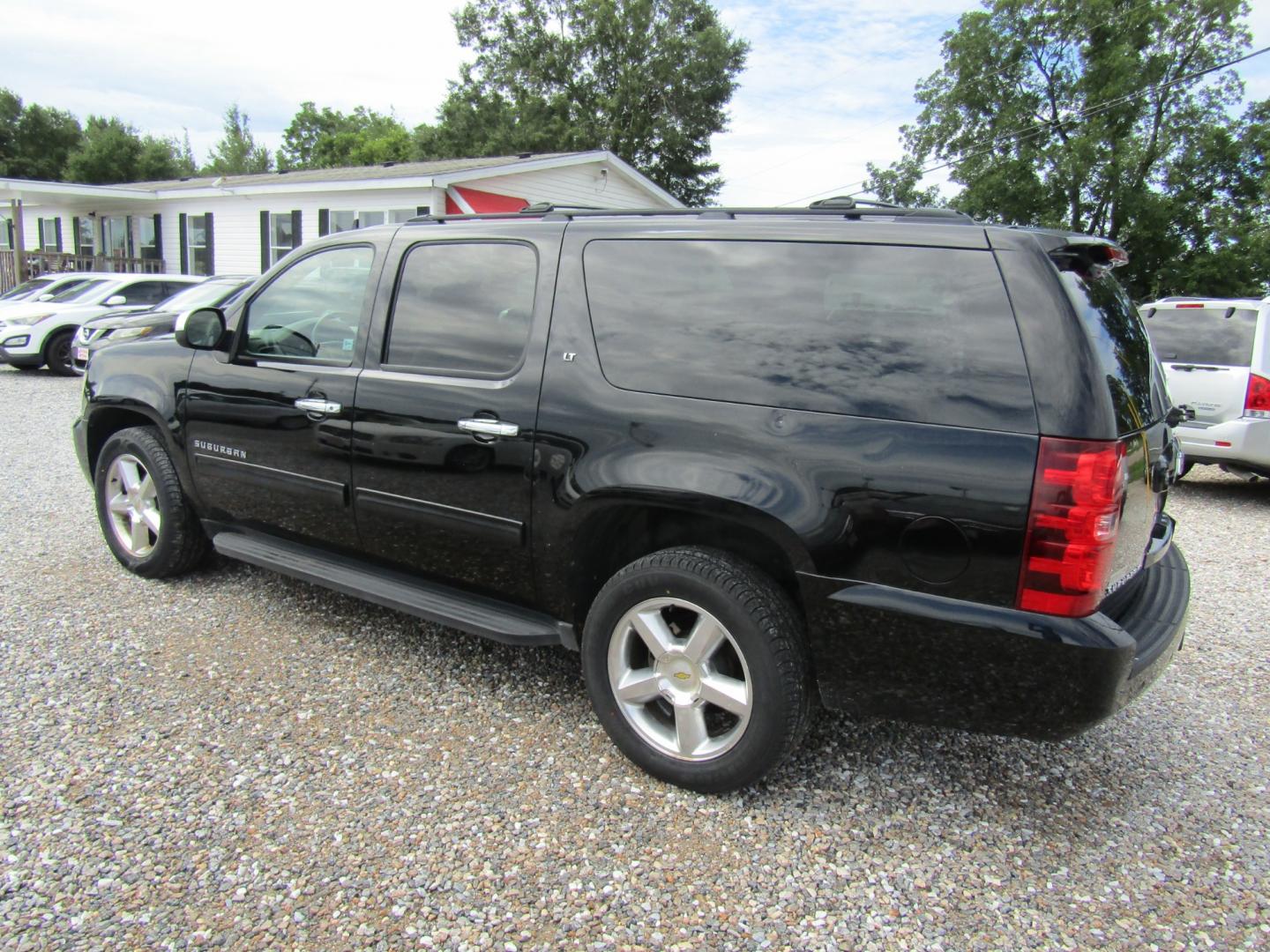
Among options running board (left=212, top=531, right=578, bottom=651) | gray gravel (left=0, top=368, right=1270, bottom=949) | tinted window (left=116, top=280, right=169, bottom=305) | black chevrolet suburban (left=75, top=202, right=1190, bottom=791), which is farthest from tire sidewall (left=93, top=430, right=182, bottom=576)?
tinted window (left=116, top=280, right=169, bottom=305)

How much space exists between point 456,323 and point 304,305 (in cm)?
97

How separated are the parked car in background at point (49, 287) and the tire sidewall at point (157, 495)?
11.8 meters

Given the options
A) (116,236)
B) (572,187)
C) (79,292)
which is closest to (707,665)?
(79,292)

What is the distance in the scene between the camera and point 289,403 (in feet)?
11.8

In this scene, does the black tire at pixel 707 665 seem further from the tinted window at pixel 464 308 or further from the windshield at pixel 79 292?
the windshield at pixel 79 292

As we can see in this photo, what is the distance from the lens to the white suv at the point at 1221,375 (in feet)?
22.5

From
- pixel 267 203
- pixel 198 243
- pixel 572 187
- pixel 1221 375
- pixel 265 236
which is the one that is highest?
pixel 572 187

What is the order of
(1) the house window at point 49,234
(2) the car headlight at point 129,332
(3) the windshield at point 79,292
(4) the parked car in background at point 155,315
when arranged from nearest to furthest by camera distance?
(2) the car headlight at point 129,332 → (4) the parked car in background at point 155,315 → (3) the windshield at point 79,292 → (1) the house window at point 49,234

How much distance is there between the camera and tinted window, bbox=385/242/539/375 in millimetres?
3096

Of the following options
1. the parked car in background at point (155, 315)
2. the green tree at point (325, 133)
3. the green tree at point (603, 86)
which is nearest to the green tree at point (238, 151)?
the green tree at point (325, 133)

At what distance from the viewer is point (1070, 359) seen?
7.23 ft

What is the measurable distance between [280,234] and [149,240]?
5.74 m

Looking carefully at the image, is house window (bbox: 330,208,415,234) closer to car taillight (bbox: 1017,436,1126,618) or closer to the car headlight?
the car headlight

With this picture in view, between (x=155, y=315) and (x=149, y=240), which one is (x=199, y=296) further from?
(x=149, y=240)
